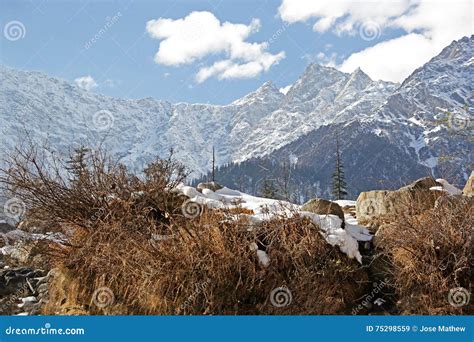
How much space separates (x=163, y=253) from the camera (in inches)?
293

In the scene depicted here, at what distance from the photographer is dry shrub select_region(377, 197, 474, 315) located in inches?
290

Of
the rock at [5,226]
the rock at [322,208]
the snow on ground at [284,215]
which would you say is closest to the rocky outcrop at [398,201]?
the snow on ground at [284,215]

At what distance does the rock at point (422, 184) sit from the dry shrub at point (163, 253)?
2606 mm

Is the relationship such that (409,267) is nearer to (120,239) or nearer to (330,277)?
(330,277)

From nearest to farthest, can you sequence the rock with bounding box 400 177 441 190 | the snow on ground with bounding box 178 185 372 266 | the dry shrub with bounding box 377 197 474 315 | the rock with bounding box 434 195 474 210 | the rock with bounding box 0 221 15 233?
the dry shrub with bounding box 377 197 474 315
the snow on ground with bounding box 178 185 372 266
the rock with bounding box 434 195 474 210
the rock with bounding box 400 177 441 190
the rock with bounding box 0 221 15 233

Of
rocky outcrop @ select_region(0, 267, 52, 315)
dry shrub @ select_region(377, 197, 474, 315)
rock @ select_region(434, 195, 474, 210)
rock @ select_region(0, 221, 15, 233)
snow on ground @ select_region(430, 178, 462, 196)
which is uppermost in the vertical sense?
snow on ground @ select_region(430, 178, 462, 196)

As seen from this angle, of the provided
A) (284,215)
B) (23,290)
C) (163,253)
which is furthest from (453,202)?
(23,290)

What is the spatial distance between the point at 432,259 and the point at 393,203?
87.6 inches

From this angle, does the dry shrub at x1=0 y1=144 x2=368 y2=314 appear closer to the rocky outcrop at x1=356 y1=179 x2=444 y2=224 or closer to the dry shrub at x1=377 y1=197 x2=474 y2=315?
the dry shrub at x1=377 y1=197 x2=474 y2=315

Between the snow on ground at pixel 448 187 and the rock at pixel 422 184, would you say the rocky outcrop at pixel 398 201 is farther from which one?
the snow on ground at pixel 448 187

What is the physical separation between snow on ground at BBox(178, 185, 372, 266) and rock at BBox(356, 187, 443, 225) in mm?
780

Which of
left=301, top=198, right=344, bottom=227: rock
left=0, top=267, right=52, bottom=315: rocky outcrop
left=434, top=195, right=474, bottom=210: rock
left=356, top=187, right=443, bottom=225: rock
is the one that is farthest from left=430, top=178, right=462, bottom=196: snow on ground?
left=0, top=267, right=52, bottom=315: rocky outcrop

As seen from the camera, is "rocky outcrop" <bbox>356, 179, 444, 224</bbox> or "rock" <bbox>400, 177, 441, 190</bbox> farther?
"rock" <bbox>400, 177, 441, 190</bbox>

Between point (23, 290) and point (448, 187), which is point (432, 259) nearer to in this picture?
point (448, 187)
